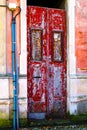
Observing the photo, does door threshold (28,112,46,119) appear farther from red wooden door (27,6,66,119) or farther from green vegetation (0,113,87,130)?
green vegetation (0,113,87,130)

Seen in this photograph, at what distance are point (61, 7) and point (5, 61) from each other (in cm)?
291

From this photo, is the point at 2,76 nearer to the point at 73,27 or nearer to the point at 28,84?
the point at 28,84

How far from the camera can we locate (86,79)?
450 inches

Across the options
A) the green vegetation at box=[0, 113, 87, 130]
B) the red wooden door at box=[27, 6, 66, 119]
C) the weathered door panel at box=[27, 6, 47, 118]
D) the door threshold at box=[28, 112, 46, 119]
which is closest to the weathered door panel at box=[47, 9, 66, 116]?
the red wooden door at box=[27, 6, 66, 119]

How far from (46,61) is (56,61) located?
1.14ft

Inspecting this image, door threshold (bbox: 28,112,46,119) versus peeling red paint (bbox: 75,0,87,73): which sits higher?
peeling red paint (bbox: 75,0,87,73)

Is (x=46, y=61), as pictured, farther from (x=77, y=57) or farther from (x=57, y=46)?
(x=77, y=57)

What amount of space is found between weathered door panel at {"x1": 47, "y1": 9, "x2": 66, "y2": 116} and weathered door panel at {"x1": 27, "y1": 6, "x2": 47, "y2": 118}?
0.63ft

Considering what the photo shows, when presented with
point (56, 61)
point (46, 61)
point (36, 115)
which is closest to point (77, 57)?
point (56, 61)

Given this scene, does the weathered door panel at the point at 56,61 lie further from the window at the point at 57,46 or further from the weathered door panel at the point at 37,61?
the weathered door panel at the point at 37,61

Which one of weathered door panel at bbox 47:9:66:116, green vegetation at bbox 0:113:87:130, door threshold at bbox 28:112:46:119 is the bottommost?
green vegetation at bbox 0:113:87:130

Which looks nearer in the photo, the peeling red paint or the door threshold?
the door threshold

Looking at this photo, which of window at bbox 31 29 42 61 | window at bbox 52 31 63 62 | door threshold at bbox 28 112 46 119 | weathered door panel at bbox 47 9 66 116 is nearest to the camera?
door threshold at bbox 28 112 46 119

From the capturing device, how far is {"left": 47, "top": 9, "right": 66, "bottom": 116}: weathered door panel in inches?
441
